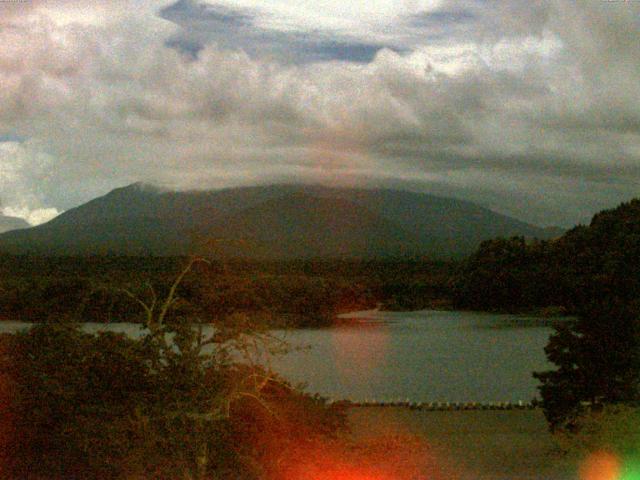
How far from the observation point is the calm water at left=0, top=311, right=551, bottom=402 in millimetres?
21844

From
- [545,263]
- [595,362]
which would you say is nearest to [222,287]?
[595,362]

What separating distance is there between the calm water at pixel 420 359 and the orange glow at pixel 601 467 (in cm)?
537

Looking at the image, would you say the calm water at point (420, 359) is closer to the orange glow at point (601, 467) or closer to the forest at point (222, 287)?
the forest at point (222, 287)

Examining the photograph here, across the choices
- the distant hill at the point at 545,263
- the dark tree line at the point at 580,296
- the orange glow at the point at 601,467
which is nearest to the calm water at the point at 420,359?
the distant hill at the point at 545,263

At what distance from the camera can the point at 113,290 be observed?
9.48 m

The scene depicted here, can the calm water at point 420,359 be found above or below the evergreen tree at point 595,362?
below

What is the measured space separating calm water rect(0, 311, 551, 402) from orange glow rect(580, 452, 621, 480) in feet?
17.6

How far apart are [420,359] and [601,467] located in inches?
657

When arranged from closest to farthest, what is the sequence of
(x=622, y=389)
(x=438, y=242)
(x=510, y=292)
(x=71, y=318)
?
1. (x=71, y=318)
2. (x=622, y=389)
3. (x=510, y=292)
4. (x=438, y=242)

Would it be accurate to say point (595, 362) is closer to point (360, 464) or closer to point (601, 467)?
point (601, 467)

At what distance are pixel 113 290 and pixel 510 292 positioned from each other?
120 ft

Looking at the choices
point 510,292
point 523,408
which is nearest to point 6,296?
point 523,408

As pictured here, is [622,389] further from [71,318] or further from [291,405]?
[71,318]

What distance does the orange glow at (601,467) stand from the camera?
36.0ft
